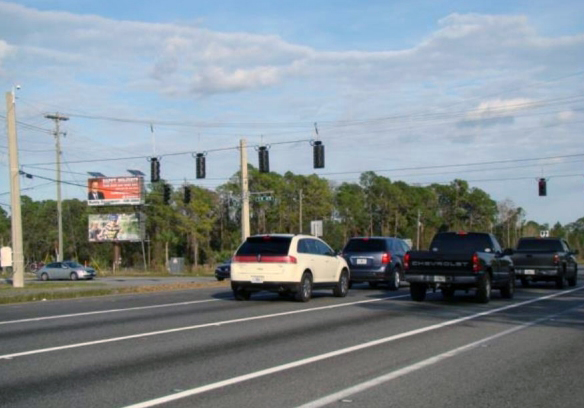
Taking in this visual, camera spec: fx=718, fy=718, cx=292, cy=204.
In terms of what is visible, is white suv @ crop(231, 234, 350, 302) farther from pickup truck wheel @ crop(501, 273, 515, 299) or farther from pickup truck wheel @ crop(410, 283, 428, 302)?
pickup truck wheel @ crop(501, 273, 515, 299)

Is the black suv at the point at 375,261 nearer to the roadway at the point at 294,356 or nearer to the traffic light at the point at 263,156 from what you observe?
the roadway at the point at 294,356

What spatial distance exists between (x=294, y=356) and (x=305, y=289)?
28.8ft

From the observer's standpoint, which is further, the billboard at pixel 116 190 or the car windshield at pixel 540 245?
the billboard at pixel 116 190

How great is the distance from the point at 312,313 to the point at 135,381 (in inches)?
316

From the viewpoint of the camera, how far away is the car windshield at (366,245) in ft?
78.4

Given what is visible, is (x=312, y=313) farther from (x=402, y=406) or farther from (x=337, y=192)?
(x=337, y=192)

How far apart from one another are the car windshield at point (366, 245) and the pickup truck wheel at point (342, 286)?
2816 millimetres

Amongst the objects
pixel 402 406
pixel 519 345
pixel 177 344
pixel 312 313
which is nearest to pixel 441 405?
pixel 402 406

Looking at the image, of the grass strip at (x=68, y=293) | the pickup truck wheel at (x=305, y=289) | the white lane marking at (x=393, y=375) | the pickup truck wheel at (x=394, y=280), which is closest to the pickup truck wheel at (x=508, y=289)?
the pickup truck wheel at (x=394, y=280)

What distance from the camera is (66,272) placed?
53.5 meters

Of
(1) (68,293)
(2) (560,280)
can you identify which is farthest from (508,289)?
(1) (68,293)

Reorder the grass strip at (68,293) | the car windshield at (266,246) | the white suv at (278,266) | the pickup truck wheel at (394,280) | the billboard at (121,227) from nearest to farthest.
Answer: the white suv at (278,266) < the car windshield at (266,246) < the grass strip at (68,293) < the pickup truck wheel at (394,280) < the billboard at (121,227)

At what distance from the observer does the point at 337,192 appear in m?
116

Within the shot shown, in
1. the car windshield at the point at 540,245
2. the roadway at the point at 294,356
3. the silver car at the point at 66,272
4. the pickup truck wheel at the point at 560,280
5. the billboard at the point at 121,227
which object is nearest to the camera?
the roadway at the point at 294,356
